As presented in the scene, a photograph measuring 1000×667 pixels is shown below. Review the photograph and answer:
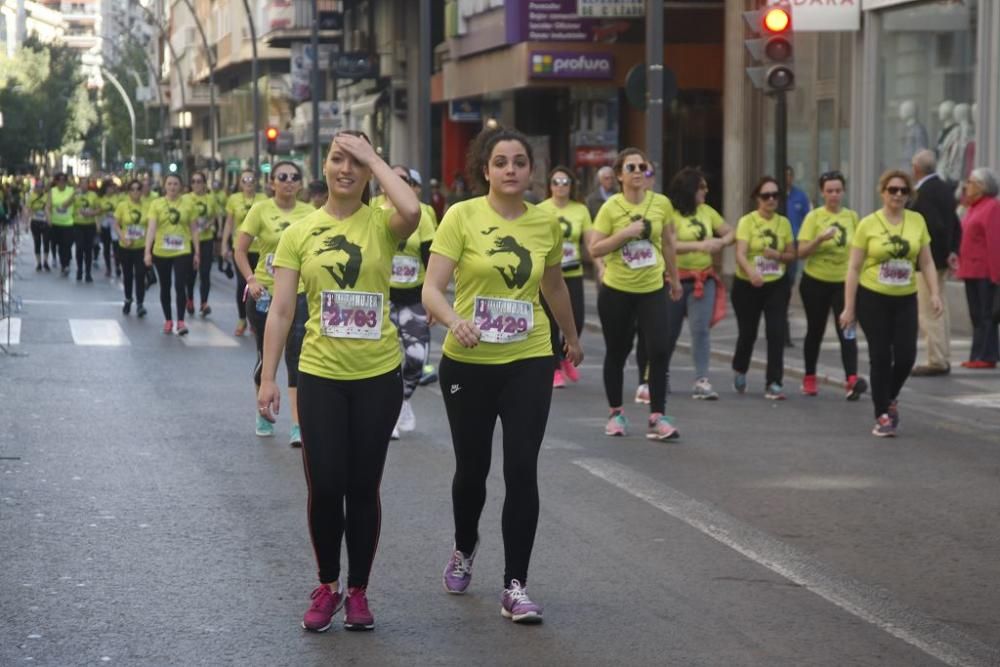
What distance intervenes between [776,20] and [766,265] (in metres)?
3.82

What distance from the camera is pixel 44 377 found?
16.6m

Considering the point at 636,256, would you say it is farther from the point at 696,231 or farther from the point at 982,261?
the point at 982,261

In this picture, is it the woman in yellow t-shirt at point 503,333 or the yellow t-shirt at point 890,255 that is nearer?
the woman in yellow t-shirt at point 503,333

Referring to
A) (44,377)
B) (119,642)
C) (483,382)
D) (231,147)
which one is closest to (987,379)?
(44,377)

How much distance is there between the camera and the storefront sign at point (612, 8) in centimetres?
3125

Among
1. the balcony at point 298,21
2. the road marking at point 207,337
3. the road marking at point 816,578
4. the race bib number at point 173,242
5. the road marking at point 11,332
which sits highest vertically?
the balcony at point 298,21

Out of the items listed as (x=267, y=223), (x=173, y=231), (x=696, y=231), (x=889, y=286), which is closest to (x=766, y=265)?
(x=696, y=231)

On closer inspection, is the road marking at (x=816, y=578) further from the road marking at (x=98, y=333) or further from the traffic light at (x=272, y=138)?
the traffic light at (x=272, y=138)

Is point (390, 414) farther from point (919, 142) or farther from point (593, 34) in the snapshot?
point (593, 34)

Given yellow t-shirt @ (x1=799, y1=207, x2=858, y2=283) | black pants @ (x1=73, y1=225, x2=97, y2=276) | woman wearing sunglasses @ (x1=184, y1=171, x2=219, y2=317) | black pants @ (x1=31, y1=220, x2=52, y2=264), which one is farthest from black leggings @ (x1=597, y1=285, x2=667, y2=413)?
black pants @ (x1=31, y1=220, x2=52, y2=264)

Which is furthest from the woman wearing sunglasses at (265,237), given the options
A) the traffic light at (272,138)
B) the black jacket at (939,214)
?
the traffic light at (272,138)

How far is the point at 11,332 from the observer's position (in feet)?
72.7

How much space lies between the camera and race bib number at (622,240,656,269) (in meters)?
12.1

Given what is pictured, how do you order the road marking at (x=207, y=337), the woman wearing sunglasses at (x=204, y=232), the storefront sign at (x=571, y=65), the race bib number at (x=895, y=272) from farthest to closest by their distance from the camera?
1. the storefront sign at (x=571, y=65)
2. the woman wearing sunglasses at (x=204, y=232)
3. the road marking at (x=207, y=337)
4. the race bib number at (x=895, y=272)
